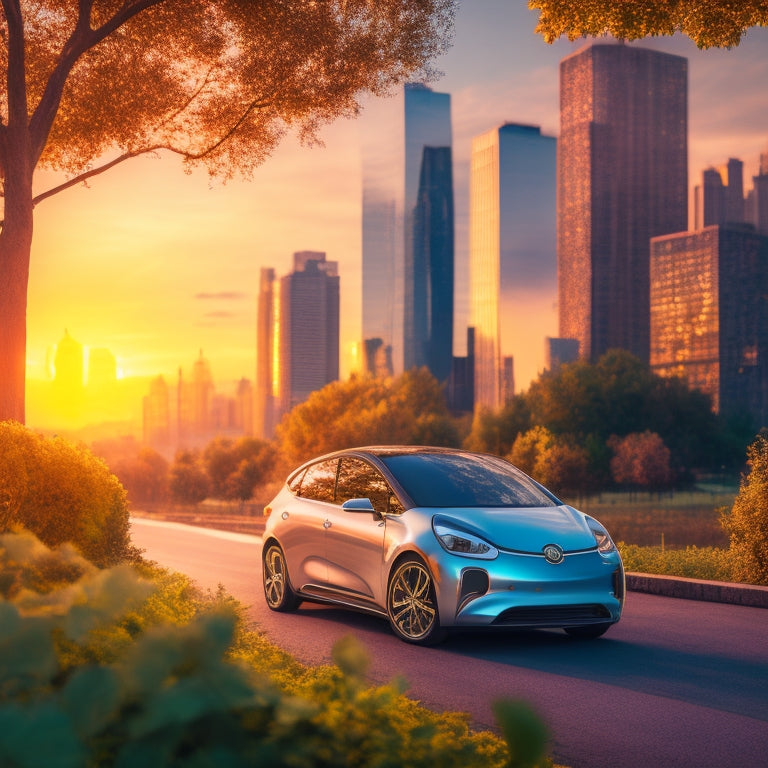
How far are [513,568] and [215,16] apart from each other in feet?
26.0

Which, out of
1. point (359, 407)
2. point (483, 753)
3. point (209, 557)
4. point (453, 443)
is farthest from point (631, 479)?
point (483, 753)

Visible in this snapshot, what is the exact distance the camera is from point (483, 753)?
2809 millimetres

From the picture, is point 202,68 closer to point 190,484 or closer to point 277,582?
point 277,582

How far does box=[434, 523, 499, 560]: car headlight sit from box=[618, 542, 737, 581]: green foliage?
5.80m

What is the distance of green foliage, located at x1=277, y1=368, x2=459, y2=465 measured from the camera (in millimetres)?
89812

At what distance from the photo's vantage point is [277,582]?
37.4 ft

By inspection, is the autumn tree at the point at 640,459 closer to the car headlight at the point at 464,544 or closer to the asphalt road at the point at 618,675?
the asphalt road at the point at 618,675

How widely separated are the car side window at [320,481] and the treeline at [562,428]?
249ft

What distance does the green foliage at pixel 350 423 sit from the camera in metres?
89.8

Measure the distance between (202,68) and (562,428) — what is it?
8775 centimetres

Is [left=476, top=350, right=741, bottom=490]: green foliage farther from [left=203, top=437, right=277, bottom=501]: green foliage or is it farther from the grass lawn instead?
[left=203, top=437, right=277, bottom=501]: green foliage

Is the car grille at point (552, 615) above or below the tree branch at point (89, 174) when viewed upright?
below

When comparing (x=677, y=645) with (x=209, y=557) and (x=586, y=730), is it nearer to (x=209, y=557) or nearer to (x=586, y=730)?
(x=586, y=730)

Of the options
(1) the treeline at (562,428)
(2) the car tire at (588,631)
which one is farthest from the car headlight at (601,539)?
(1) the treeline at (562,428)
